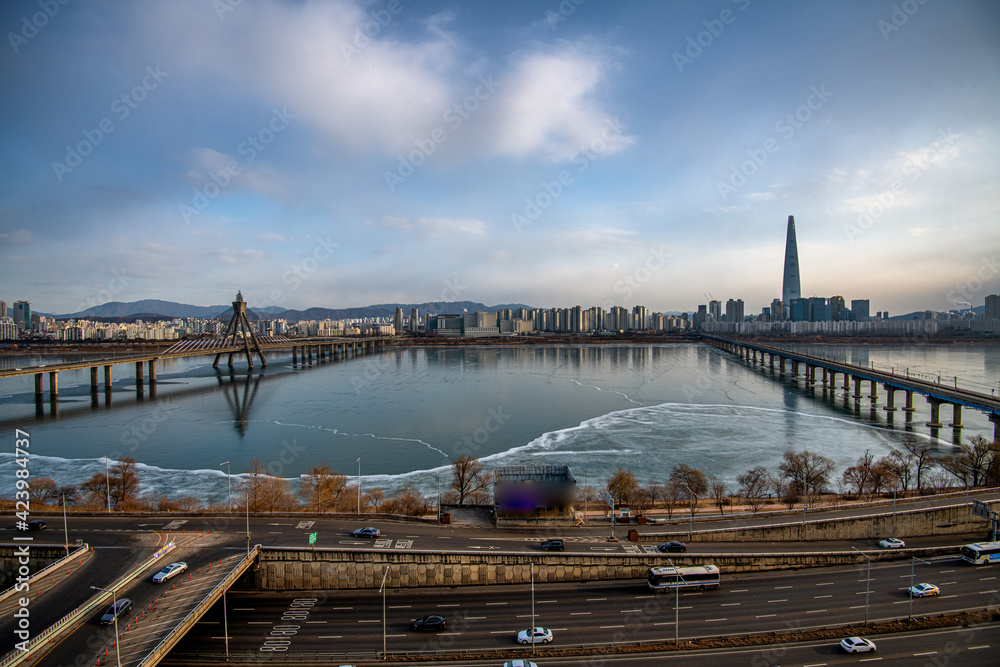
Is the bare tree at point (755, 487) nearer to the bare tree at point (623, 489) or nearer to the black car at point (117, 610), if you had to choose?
the bare tree at point (623, 489)

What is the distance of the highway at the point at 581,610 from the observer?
24.4ft

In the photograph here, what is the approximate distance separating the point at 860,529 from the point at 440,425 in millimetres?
16230

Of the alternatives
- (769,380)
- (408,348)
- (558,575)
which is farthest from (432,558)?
(408,348)

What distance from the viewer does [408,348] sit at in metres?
81.6

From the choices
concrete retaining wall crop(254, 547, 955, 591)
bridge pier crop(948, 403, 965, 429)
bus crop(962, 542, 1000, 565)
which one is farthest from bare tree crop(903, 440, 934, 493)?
concrete retaining wall crop(254, 547, 955, 591)

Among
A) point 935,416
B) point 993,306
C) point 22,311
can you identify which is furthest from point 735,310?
point 22,311

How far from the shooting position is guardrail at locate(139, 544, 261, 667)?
627 cm

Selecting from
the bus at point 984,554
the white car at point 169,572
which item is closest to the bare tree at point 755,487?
the bus at point 984,554

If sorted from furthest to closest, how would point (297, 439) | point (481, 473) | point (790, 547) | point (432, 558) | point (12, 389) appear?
point (12, 389)
point (297, 439)
point (481, 473)
point (790, 547)
point (432, 558)

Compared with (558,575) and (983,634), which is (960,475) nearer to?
(983,634)

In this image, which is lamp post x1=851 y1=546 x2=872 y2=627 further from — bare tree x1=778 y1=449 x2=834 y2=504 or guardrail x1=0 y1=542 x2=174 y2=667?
guardrail x1=0 y1=542 x2=174 y2=667

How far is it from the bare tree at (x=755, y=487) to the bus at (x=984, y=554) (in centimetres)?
397

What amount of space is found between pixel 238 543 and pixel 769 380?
40925 mm

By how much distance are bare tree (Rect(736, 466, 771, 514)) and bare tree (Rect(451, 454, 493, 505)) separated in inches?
272
